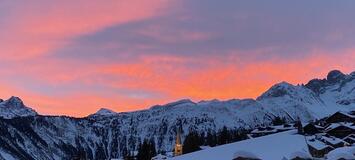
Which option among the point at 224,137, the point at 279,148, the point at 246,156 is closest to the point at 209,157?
the point at 279,148

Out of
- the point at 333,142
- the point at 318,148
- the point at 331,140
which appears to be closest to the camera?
→ the point at 318,148

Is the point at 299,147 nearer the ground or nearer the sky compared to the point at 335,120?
nearer the ground

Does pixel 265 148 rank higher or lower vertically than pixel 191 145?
lower

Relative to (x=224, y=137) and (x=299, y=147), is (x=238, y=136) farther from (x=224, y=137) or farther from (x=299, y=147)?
(x=299, y=147)

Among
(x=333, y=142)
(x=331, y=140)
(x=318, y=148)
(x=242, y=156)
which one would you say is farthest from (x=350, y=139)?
(x=242, y=156)

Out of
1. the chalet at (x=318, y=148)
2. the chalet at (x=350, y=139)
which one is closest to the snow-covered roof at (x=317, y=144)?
the chalet at (x=318, y=148)

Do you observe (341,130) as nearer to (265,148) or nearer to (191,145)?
(265,148)

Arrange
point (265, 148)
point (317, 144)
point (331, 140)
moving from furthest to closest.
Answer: point (331, 140) < point (265, 148) < point (317, 144)

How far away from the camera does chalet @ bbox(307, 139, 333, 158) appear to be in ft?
348

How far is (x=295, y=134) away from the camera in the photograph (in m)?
125

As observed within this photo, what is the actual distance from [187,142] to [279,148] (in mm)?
64069

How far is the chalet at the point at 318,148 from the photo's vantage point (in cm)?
10600

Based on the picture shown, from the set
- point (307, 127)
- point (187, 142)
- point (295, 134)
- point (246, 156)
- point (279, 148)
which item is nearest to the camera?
point (246, 156)

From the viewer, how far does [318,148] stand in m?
108
